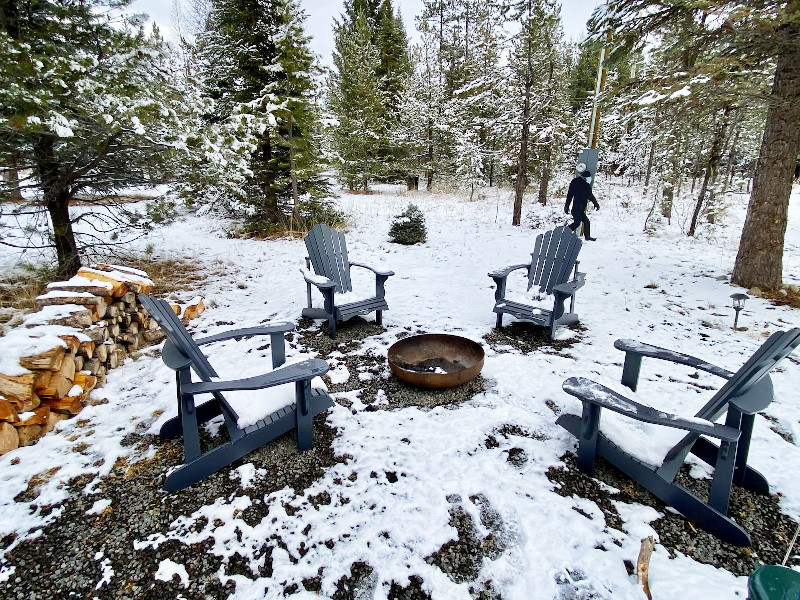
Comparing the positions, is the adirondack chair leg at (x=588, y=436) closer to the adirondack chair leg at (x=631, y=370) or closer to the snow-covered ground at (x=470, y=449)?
the snow-covered ground at (x=470, y=449)

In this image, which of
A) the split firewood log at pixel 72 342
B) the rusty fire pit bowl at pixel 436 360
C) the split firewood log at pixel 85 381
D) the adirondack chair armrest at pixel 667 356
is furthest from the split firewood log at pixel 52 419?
the adirondack chair armrest at pixel 667 356

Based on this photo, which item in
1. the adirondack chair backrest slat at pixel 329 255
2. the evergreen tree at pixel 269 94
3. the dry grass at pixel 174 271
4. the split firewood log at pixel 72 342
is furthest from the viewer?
the evergreen tree at pixel 269 94

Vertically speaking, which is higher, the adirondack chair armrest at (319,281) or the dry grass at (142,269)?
the adirondack chair armrest at (319,281)

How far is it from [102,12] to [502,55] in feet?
29.6

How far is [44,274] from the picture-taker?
509 cm

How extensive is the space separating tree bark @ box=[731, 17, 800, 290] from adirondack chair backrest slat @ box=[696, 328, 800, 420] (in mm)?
4193

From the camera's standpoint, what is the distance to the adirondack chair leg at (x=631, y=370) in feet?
9.56

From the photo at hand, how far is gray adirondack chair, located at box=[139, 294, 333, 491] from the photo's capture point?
2256 millimetres

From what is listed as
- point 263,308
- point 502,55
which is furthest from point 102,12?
point 502,55

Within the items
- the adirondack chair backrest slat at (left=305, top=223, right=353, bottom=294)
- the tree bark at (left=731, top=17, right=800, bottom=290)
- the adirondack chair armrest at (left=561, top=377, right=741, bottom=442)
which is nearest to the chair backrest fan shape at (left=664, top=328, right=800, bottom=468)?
the adirondack chair armrest at (left=561, top=377, right=741, bottom=442)

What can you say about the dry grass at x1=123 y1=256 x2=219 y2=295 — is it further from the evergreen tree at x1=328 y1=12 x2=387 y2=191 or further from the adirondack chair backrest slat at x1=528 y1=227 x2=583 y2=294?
the evergreen tree at x1=328 y1=12 x2=387 y2=191

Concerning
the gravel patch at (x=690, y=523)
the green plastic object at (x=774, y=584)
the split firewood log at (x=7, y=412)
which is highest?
the green plastic object at (x=774, y=584)

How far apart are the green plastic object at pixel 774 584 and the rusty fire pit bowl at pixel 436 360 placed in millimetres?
2316

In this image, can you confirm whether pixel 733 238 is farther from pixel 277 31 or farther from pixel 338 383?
pixel 277 31
